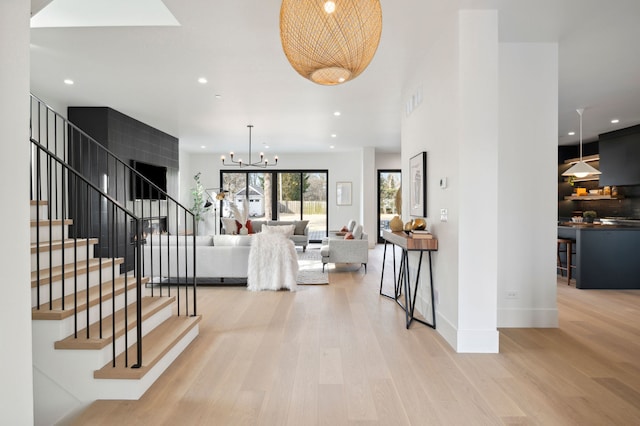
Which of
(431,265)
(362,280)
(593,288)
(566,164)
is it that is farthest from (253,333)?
(566,164)

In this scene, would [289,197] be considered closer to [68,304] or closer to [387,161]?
[387,161]

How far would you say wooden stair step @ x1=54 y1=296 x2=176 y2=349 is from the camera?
7.72ft

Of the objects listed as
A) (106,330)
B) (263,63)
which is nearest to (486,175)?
(263,63)

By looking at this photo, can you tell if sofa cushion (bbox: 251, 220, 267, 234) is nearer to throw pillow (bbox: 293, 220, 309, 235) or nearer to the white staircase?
throw pillow (bbox: 293, 220, 309, 235)

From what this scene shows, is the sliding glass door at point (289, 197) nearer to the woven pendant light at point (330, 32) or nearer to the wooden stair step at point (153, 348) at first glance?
the wooden stair step at point (153, 348)

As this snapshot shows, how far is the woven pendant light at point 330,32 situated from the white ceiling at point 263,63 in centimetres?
146

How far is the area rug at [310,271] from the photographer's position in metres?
6.02

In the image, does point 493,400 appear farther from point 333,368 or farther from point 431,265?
point 431,265

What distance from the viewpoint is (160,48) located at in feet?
12.9

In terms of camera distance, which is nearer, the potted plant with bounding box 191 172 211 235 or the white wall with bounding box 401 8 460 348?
the white wall with bounding box 401 8 460 348

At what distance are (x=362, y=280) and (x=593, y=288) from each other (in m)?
3.46

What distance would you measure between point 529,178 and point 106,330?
4.03 meters

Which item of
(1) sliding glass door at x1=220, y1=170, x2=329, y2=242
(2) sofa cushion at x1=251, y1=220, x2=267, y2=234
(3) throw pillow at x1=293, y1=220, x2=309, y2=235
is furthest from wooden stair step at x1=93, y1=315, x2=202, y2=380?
(1) sliding glass door at x1=220, y1=170, x2=329, y2=242

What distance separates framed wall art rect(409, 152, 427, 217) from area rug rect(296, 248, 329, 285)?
2.13 m
